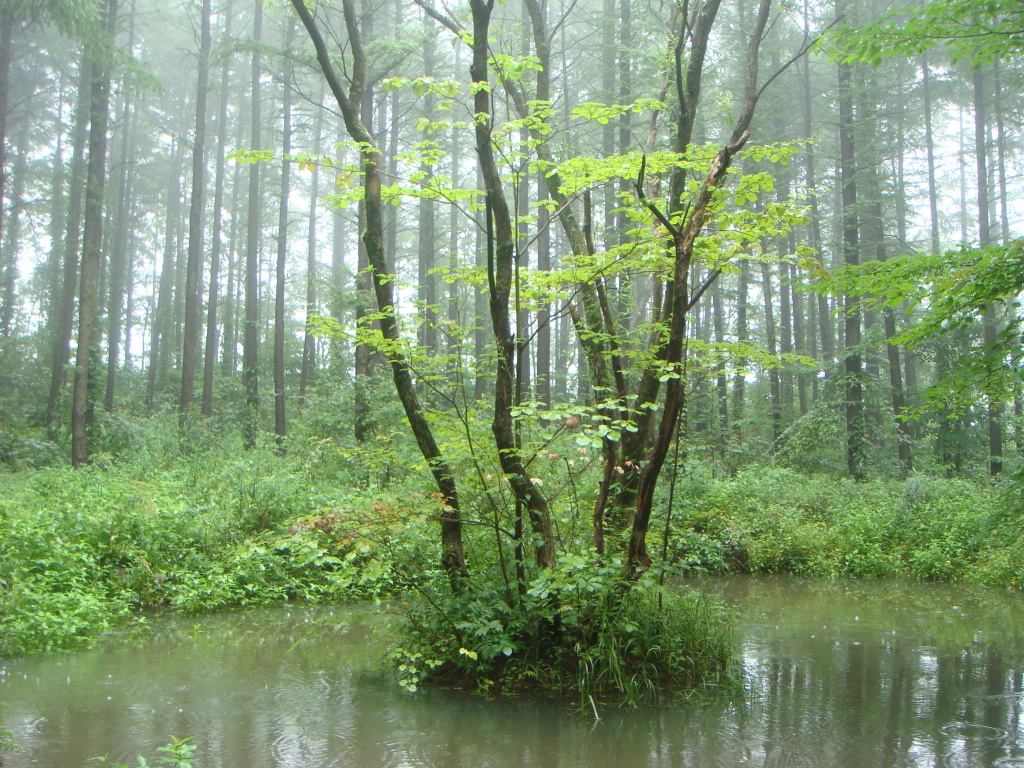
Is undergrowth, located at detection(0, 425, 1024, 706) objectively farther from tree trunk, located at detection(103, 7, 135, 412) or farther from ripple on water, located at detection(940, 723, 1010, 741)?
tree trunk, located at detection(103, 7, 135, 412)

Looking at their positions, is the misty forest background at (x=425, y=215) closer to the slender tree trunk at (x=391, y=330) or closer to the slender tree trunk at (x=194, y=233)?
the slender tree trunk at (x=194, y=233)

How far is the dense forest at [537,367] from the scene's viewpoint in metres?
5.77

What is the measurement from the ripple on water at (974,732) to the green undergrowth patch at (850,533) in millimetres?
4455

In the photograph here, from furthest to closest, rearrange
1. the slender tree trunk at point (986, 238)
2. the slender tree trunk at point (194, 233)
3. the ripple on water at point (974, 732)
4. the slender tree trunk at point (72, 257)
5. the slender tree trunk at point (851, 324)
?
the slender tree trunk at point (194, 233) → the slender tree trunk at point (72, 257) → the slender tree trunk at point (986, 238) → the slender tree trunk at point (851, 324) → the ripple on water at point (974, 732)

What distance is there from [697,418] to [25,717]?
17411 millimetres

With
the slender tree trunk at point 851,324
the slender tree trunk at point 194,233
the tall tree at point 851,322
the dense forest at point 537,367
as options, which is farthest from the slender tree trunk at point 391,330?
the slender tree trunk at point 194,233

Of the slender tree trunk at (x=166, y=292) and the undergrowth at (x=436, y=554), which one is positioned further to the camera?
the slender tree trunk at (x=166, y=292)

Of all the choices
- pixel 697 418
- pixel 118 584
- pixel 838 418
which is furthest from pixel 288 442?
pixel 838 418

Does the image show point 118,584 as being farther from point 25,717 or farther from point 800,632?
point 800,632

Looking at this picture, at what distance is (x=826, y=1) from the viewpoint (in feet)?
59.4

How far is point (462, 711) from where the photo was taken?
5.39 metres

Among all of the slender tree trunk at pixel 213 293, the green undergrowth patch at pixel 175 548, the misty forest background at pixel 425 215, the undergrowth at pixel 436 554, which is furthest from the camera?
the slender tree trunk at pixel 213 293

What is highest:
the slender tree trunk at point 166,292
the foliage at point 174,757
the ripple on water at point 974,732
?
the slender tree trunk at point 166,292

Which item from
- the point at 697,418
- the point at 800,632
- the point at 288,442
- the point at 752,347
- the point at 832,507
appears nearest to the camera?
the point at 752,347
